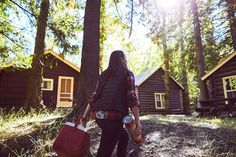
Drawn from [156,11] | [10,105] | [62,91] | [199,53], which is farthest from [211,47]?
[10,105]

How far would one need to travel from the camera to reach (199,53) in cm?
1944

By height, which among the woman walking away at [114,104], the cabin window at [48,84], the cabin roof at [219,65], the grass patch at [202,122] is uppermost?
the cabin roof at [219,65]

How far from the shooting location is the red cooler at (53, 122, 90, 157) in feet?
10.8

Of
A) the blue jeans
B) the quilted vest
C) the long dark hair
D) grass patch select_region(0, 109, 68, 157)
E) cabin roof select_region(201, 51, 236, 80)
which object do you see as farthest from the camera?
cabin roof select_region(201, 51, 236, 80)

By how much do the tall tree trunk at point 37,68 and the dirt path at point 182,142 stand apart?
21.4 ft

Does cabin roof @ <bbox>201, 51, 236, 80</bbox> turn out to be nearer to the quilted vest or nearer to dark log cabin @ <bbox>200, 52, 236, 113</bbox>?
dark log cabin @ <bbox>200, 52, 236, 113</bbox>

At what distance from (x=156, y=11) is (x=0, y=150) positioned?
10502mm

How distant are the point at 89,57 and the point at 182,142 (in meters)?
4.07

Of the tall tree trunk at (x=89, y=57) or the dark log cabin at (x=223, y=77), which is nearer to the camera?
the tall tree trunk at (x=89, y=57)

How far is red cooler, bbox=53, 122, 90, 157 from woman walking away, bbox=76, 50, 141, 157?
0.24 meters

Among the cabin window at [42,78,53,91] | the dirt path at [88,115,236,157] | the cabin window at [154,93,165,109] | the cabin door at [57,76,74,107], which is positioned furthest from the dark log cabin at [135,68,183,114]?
the dirt path at [88,115,236,157]

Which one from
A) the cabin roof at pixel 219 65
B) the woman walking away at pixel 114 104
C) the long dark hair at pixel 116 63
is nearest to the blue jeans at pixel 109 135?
the woman walking away at pixel 114 104

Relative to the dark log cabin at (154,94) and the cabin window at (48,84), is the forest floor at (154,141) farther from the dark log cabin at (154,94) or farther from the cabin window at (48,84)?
the dark log cabin at (154,94)

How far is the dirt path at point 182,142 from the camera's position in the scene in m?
4.78
